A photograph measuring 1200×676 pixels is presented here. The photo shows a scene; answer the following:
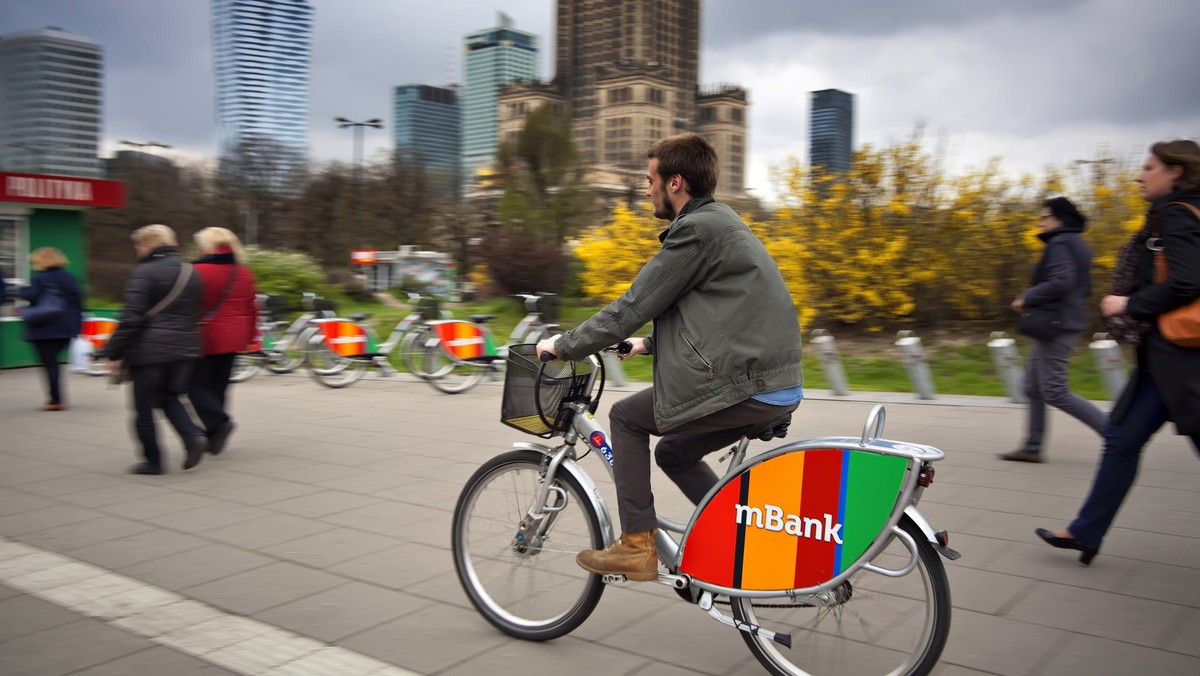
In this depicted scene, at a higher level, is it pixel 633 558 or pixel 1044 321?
pixel 1044 321

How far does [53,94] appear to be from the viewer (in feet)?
204

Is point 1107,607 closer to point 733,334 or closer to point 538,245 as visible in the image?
point 733,334

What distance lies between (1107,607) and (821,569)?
1.75 m

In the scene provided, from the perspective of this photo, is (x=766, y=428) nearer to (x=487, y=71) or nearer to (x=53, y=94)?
(x=53, y=94)

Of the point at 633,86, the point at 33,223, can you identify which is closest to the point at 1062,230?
the point at 33,223

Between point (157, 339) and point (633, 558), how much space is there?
190 inches

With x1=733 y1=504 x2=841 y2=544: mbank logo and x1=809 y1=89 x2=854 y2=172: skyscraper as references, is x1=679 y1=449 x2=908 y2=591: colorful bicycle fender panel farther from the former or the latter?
x1=809 y1=89 x2=854 y2=172: skyscraper

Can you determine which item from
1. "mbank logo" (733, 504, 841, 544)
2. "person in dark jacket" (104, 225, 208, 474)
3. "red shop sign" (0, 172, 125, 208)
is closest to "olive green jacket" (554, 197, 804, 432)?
"mbank logo" (733, 504, 841, 544)

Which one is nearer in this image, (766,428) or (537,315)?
(766,428)

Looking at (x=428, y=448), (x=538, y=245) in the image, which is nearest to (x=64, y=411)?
(x=428, y=448)

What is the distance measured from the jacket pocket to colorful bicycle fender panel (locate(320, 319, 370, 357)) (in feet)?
32.7

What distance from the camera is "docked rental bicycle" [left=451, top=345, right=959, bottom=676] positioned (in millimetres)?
2930

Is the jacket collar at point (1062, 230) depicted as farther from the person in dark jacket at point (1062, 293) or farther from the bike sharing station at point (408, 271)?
the bike sharing station at point (408, 271)

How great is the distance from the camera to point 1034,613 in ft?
13.0
